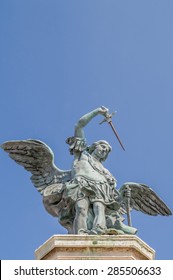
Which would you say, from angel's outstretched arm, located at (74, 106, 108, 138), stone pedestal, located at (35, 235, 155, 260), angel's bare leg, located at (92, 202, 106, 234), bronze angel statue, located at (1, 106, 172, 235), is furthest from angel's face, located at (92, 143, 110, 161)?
stone pedestal, located at (35, 235, 155, 260)

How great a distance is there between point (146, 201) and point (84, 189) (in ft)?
7.43

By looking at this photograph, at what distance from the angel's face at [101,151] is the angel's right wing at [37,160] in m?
0.74

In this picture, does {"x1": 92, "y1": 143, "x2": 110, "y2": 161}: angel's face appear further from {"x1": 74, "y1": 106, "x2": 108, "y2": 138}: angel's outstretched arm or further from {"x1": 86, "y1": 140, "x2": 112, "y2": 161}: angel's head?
{"x1": 74, "y1": 106, "x2": 108, "y2": 138}: angel's outstretched arm

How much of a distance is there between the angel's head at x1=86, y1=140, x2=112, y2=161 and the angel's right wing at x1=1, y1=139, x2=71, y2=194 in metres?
0.73

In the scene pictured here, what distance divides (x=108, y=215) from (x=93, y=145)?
1814mm

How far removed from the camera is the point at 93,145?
53.6 ft

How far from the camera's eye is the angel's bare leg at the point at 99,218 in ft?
47.6

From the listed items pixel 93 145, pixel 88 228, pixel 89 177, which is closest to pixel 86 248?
pixel 88 228

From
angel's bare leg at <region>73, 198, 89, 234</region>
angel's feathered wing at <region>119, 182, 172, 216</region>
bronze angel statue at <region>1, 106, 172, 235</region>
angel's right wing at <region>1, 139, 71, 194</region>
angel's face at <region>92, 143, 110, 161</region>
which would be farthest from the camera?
angel's feathered wing at <region>119, 182, 172, 216</region>

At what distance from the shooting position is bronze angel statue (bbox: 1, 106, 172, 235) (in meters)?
14.9

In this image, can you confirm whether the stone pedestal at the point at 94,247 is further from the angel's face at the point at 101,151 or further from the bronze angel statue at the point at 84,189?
the angel's face at the point at 101,151

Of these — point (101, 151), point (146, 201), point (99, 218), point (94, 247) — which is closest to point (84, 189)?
point (99, 218)
